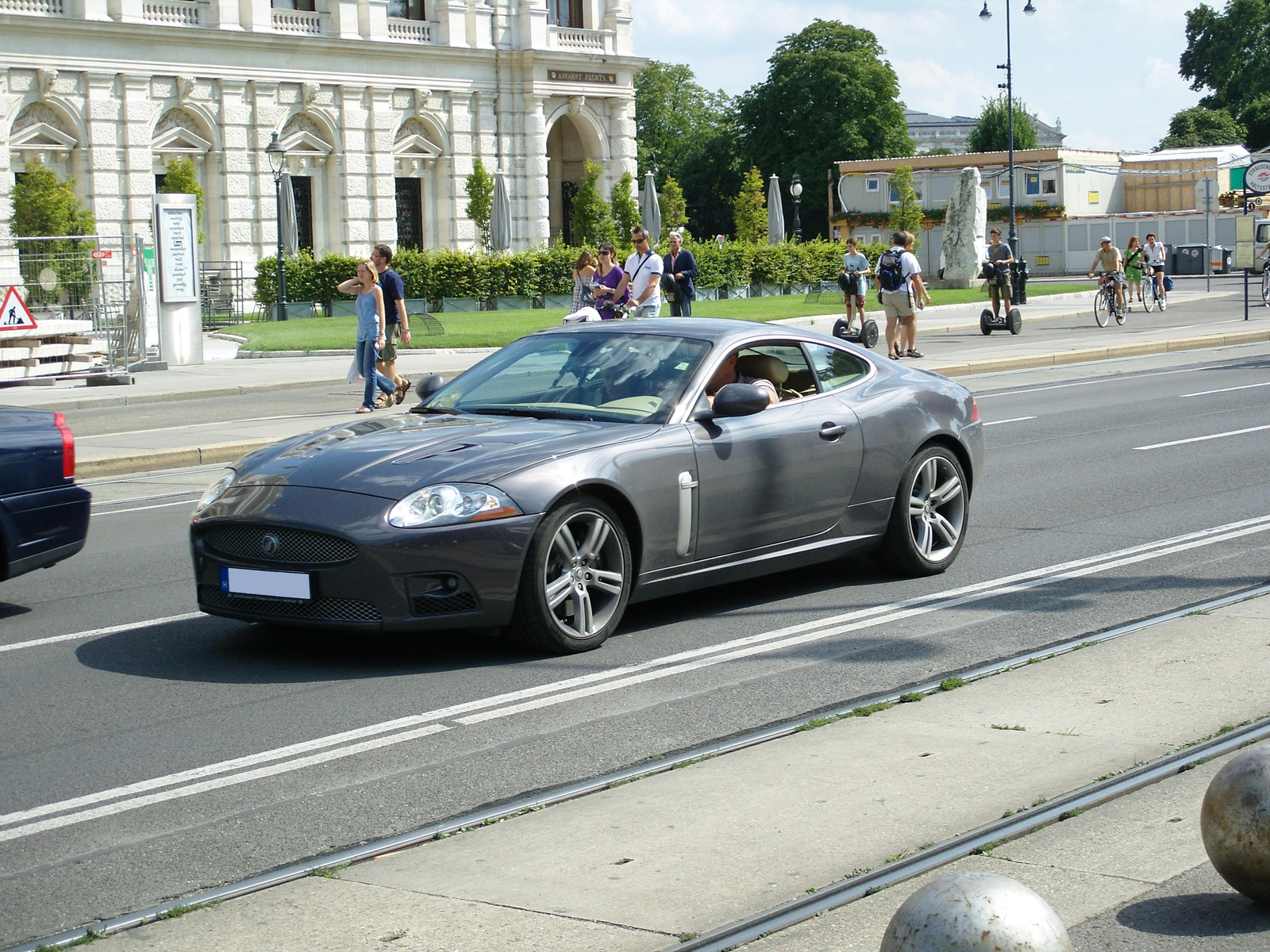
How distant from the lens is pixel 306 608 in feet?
21.6

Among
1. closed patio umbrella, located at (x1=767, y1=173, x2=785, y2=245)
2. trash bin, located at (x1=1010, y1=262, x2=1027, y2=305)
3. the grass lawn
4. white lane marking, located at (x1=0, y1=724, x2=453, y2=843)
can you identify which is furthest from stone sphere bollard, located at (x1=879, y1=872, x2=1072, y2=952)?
closed patio umbrella, located at (x1=767, y1=173, x2=785, y2=245)

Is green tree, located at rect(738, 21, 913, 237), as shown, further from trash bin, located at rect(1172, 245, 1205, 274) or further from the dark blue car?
the dark blue car

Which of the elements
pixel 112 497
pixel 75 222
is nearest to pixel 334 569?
pixel 112 497

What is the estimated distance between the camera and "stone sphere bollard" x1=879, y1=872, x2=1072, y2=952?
9.92 ft

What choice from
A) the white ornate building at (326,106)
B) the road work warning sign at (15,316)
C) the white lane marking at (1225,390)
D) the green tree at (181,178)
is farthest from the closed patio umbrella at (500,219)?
the white lane marking at (1225,390)

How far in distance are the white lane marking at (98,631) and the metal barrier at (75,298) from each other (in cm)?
1807

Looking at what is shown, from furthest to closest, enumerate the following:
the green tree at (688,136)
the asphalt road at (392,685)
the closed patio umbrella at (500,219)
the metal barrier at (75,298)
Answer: the green tree at (688,136) → the closed patio umbrella at (500,219) → the metal barrier at (75,298) → the asphalt road at (392,685)

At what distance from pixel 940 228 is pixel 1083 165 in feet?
23.9

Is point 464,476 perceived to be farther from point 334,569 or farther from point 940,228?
point 940,228

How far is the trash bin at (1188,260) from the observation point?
6166 cm

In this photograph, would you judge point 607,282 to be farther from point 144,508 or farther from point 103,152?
point 103,152

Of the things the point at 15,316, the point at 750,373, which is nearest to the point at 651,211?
the point at 15,316

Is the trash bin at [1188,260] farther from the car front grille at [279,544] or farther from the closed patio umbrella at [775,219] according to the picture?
the car front grille at [279,544]

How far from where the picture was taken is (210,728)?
585 cm
